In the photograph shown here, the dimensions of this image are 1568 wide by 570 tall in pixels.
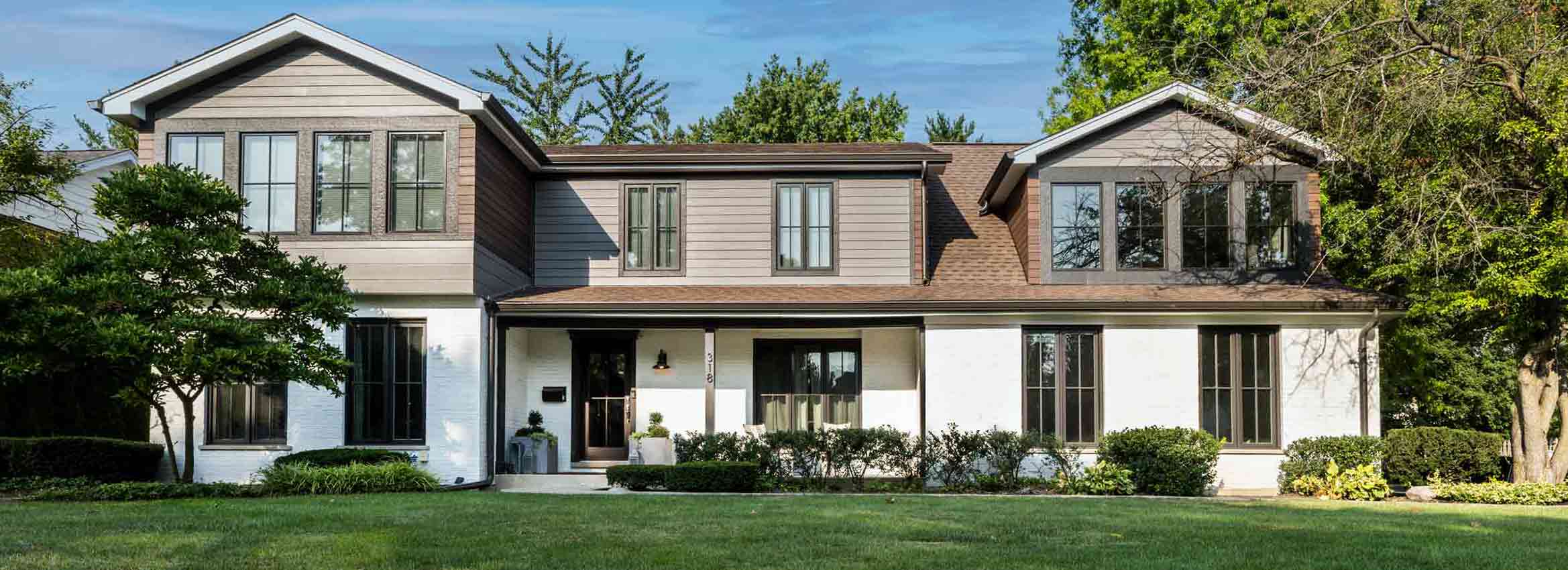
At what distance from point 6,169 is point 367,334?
554cm

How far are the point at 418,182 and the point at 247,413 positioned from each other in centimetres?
387

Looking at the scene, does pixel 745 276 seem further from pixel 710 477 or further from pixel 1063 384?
pixel 1063 384

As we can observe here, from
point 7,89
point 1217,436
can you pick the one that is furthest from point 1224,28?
point 7,89

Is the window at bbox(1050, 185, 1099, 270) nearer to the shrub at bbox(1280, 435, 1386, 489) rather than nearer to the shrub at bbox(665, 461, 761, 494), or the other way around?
the shrub at bbox(1280, 435, 1386, 489)

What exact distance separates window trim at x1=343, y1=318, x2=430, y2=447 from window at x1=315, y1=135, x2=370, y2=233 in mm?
1268

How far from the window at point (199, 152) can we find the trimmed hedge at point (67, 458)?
3.69 meters

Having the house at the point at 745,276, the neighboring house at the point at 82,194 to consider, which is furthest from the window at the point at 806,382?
the neighboring house at the point at 82,194

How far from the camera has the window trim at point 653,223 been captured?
62.3 ft

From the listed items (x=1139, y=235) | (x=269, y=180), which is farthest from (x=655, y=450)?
(x=1139, y=235)

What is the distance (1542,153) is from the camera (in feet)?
48.0

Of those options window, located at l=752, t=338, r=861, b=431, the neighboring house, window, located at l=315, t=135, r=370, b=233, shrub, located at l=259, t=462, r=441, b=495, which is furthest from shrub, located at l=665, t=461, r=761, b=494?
the neighboring house

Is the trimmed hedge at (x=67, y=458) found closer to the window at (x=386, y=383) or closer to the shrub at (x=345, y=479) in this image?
the shrub at (x=345, y=479)

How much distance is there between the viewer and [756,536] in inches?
371

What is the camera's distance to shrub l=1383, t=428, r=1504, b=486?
53.0 ft
